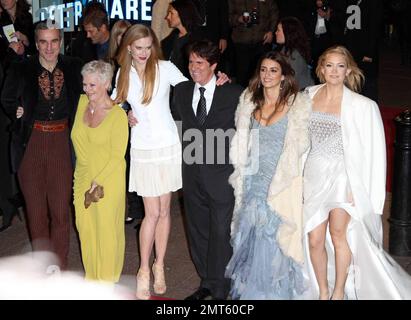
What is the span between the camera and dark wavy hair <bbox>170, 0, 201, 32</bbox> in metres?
7.63

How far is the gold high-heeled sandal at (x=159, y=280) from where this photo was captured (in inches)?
239

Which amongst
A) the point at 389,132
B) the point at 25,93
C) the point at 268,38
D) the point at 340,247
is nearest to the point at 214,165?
the point at 340,247

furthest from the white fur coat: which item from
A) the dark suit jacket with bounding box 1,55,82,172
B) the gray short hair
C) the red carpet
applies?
the red carpet

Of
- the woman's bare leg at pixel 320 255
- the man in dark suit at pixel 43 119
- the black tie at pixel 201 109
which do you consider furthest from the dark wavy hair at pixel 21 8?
the woman's bare leg at pixel 320 255

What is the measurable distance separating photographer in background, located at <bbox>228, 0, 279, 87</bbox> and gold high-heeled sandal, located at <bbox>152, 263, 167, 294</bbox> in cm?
440

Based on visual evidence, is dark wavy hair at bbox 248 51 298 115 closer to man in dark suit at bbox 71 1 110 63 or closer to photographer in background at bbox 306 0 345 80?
man in dark suit at bbox 71 1 110 63

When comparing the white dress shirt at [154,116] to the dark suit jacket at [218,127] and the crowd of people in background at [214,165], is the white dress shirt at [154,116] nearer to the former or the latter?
the crowd of people in background at [214,165]

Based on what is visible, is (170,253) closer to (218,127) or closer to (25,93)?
(218,127)

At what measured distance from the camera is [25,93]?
19.7 feet

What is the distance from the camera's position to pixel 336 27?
980 centimetres

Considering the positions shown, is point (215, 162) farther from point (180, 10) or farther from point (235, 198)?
point (180, 10)

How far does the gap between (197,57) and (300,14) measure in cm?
575

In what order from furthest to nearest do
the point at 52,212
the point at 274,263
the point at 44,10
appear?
the point at 44,10 → the point at 52,212 → the point at 274,263
